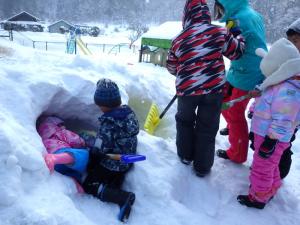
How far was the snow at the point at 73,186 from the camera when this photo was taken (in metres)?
1.64

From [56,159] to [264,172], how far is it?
1472 millimetres

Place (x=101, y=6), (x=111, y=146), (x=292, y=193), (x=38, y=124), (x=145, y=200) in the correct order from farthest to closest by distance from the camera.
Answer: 1. (x=101, y=6)
2. (x=38, y=124)
3. (x=292, y=193)
4. (x=111, y=146)
5. (x=145, y=200)

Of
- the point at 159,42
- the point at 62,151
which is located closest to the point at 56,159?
the point at 62,151

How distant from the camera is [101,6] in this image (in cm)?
6850

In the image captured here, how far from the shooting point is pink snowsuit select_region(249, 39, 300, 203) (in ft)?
6.91

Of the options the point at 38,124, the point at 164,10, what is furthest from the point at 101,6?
the point at 38,124

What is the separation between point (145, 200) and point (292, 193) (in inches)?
52.0

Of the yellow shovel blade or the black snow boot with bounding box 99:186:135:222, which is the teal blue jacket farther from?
the black snow boot with bounding box 99:186:135:222

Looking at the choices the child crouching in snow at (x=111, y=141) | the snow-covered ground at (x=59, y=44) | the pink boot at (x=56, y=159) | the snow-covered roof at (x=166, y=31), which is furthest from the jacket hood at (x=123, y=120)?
the snow-covered ground at (x=59, y=44)

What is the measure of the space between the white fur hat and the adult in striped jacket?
0.30 metres

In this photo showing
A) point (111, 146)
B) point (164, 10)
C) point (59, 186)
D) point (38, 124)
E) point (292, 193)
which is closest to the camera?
point (59, 186)

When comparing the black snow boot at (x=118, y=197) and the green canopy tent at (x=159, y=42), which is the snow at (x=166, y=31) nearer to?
the green canopy tent at (x=159, y=42)

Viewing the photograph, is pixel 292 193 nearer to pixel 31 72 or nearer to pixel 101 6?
pixel 31 72

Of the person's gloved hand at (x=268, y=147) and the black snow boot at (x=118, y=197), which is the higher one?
the person's gloved hand at (x=268, y=147)
